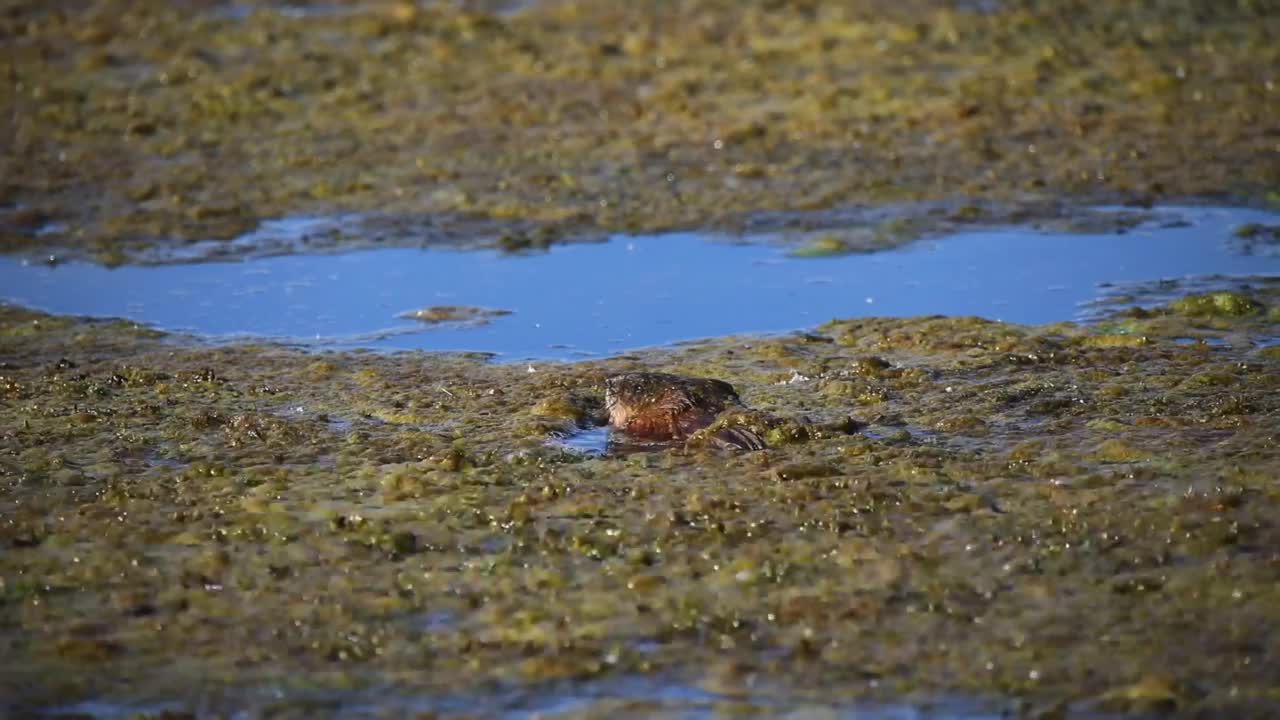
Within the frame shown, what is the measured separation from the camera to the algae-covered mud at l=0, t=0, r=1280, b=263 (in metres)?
11.5

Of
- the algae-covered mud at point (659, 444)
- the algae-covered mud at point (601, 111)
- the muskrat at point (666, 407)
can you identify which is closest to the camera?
the algae-covered mud at point (659, 444)

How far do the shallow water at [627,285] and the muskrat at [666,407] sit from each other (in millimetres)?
1312

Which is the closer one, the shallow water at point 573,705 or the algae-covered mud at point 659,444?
the shallow water at point 573,705

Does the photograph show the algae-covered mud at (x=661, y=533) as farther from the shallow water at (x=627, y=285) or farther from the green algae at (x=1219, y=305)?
the shallow water at (x=627, y=285)

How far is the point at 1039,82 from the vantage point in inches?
526

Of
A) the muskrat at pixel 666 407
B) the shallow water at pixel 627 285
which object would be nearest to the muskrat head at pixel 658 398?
the muskrat at pixel 666 407

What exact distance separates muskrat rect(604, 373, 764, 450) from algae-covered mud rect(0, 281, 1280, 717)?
13 cm

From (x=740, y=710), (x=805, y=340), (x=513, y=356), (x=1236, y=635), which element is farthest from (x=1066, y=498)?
(x=513, y=356)

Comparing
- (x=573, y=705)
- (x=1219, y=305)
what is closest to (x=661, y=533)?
(x=573, y=705)

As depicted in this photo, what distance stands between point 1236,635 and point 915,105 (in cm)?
804

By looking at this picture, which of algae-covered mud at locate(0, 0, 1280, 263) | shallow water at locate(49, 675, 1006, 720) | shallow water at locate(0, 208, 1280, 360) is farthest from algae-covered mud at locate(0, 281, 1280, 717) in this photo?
algae-covered mud at locate(0, 0, 1280, 263)

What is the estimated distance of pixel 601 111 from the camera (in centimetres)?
1319

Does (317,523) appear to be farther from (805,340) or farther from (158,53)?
(158,53)

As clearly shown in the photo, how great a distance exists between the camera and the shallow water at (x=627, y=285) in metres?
9.31
